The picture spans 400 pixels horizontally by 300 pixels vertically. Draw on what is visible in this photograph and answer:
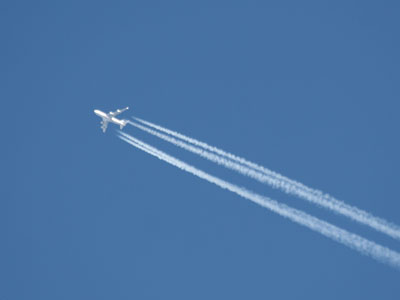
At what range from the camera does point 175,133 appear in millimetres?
84250

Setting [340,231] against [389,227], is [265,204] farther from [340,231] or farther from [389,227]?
[389,227]

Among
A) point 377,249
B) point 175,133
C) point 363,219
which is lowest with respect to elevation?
point 377,249

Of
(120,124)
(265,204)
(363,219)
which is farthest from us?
(120,124)

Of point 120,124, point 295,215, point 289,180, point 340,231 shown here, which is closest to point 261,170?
point 289,180

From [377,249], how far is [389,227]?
260 centimetres

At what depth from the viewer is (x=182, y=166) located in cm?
7719

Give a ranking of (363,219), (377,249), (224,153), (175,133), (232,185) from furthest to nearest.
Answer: (175,133) → (224,153) → (232,185) → (363,219) → (377,249)

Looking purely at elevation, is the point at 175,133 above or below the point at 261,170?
above

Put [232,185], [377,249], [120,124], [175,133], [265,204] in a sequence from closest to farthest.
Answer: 1. [377,249]
2. [265,204]
3. [232,185]
4. [175,133]
5. [120,124]

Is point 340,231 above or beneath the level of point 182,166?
beneath

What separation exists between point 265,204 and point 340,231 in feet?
25.6

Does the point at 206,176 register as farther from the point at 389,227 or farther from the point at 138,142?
the point at 389,227

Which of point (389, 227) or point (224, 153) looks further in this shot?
point (224, 153)

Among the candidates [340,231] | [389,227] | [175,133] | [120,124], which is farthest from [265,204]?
[120,124]
